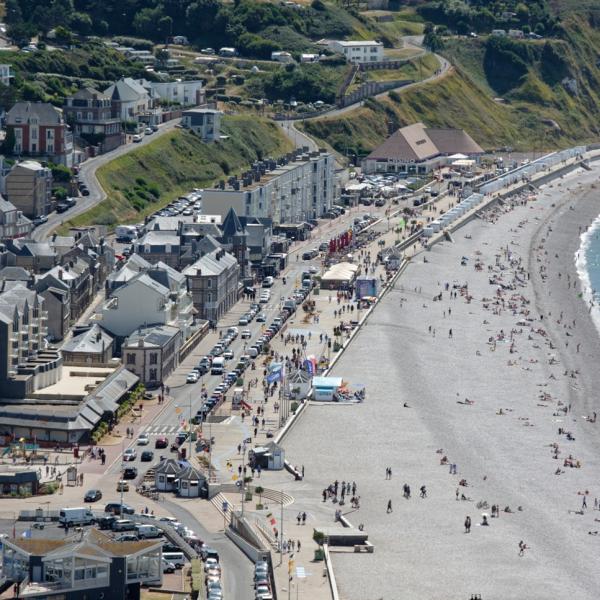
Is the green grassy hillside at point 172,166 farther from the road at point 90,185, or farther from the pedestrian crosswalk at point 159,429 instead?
the pedestrian crosswalk at point 159,429

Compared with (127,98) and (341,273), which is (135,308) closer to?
(341,273)

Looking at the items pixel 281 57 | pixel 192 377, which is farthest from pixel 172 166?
pixel 192 377

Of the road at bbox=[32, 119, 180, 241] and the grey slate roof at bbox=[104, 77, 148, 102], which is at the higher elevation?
the grey slate roof at bbox=[104, 77, 148, 102]

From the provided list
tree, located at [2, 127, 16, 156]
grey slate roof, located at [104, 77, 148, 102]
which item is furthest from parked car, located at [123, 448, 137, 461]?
grey slate roof, located at [104, 77, 148, 102]

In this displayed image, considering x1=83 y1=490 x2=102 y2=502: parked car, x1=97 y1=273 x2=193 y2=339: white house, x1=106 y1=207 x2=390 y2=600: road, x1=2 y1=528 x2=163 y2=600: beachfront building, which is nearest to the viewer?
x1=2 y1=528 x2=163 y2=600: beachfront building

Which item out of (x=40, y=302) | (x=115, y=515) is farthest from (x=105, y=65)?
(x=115, y=515)

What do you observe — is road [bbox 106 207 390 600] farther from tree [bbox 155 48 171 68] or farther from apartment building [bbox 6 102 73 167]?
tree [bbox 155 48 171 68]

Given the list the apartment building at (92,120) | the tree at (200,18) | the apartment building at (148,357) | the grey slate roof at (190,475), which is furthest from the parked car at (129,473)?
the tree at (200,18)
